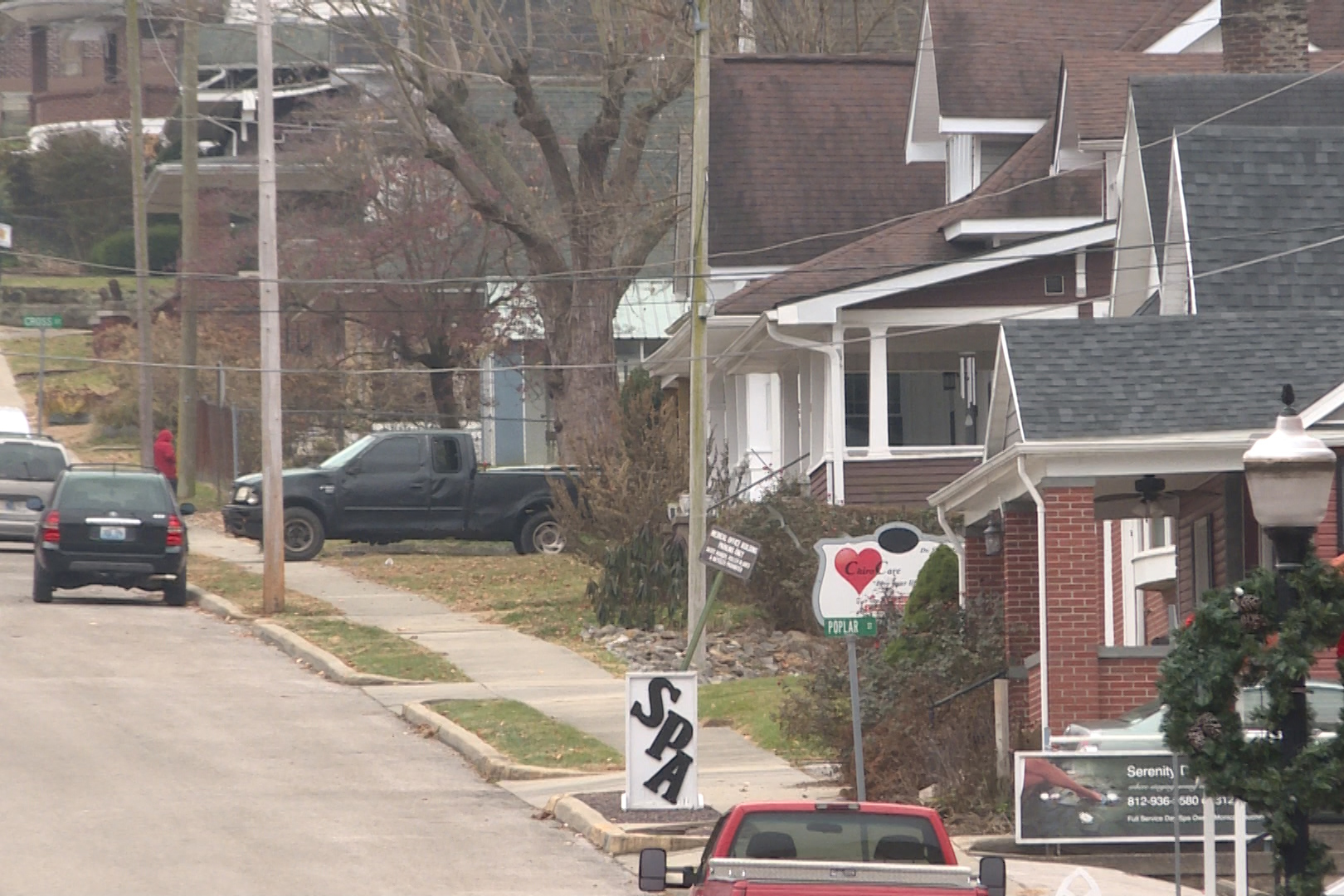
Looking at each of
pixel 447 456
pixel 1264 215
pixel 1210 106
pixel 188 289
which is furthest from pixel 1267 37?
pixel 188 289

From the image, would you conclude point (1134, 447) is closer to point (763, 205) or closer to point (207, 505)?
point (763, 205)

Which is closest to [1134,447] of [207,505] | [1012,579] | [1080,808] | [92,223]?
[1012,579]

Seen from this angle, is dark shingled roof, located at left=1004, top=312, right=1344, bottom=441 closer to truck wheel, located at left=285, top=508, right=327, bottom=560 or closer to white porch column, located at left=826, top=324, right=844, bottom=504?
white porch column, located at left=826, top=324, right=844, bottom=504

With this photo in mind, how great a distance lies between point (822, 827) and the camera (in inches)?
406

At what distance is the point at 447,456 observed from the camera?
34.6 meters

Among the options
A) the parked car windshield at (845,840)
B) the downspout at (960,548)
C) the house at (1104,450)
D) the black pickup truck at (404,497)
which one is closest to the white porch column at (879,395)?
the black pickup truck at (404,497)

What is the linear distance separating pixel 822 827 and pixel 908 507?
1754cm

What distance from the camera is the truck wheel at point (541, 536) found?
35.1 metres

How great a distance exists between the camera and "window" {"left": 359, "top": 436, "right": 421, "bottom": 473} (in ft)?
112

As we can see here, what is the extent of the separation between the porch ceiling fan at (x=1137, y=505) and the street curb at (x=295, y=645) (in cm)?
781

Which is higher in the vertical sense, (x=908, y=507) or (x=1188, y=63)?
(x=1188, y=63)

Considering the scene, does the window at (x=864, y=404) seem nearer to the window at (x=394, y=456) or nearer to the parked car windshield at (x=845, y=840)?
the window at (x=394, y=456)

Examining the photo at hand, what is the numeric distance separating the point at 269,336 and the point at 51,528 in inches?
149

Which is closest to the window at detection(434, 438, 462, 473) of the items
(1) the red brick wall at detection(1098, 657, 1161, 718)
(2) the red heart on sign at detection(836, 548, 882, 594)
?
(1) the red brick wall at detection(1098, 657, 1161, 718)
